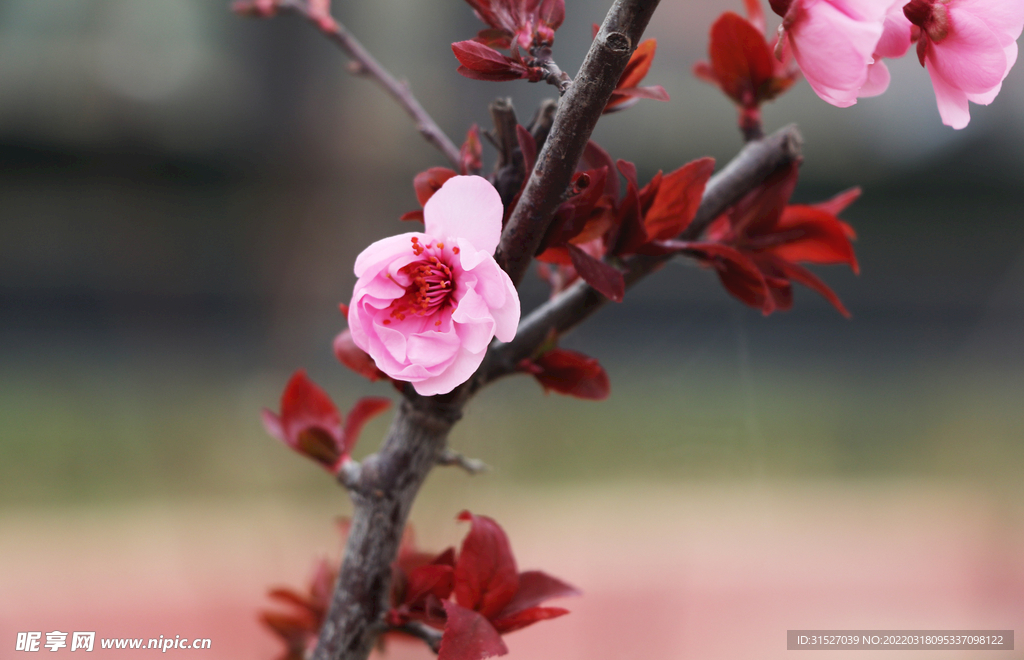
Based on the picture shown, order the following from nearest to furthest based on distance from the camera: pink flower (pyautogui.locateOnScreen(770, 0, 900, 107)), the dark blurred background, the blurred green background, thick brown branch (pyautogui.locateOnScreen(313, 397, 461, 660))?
pink flower (pyautogui.locateOnScreen(770, 0, 900, 107)) < thick brown branch (pyautogui.locateOnScreen(313, 397, 461, 660)) < the dark blurred background < the blurred green background

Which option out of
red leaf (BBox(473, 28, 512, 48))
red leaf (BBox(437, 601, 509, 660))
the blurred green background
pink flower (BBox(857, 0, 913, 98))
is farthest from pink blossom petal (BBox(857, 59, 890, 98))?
the blurred green background

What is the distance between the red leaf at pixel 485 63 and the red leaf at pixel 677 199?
70 millimetres

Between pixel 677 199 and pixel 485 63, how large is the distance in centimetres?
9

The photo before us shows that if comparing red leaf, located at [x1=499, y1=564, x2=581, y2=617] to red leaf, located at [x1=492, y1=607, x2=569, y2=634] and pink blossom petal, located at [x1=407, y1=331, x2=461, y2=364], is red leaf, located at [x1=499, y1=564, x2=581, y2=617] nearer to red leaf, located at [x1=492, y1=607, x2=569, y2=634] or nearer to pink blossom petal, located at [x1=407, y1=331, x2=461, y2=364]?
red leaf, located at [x1=492, y1=607, x2=569, y2=634]

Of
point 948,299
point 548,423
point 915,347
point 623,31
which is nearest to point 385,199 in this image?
point 548,423

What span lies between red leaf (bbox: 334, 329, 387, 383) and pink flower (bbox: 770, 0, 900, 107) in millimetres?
154

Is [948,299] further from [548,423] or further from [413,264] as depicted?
[413,264]

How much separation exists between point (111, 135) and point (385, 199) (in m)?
0.65

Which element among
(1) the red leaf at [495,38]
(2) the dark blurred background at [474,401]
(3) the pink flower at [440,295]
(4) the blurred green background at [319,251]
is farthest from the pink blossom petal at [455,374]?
(4) the blurred green background at [319,251]

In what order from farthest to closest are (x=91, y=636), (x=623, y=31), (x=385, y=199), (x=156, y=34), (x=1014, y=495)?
1. (x=156, y=34)
2. (x=385, y=199)
3. (x=1014, y=495)
4. (x=91, y=636)
5. (x=623, y=31)

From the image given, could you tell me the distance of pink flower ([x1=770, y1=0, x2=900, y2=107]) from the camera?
0.14 meters

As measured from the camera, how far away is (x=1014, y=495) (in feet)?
2.49

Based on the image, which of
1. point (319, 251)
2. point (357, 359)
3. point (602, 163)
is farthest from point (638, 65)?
point (319, 251)

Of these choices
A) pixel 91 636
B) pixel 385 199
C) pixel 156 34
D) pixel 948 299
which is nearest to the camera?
pixel 91 636
